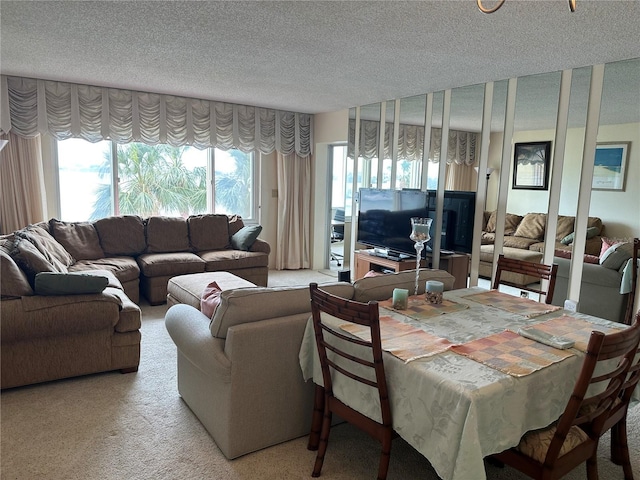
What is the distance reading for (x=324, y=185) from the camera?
22.8 ft

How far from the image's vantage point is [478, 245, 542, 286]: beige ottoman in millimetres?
3861

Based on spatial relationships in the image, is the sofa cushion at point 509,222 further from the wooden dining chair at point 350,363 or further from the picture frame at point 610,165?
the wooden dining chair at point 350,363

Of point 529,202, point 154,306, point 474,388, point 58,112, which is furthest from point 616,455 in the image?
point 58,112

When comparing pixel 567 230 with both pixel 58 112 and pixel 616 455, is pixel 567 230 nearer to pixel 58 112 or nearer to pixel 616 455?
pixel 616 455

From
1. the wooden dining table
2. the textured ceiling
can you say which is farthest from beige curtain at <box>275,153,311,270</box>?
the wooden dining table

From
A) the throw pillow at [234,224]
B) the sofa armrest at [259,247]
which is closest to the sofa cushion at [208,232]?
the throw pillow at [234,224]

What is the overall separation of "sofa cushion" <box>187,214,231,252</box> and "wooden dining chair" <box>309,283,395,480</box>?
3.82 m

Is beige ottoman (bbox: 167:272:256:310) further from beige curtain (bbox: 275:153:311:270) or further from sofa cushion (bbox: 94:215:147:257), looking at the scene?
beige curtain (bbox: 275:153:311:270)

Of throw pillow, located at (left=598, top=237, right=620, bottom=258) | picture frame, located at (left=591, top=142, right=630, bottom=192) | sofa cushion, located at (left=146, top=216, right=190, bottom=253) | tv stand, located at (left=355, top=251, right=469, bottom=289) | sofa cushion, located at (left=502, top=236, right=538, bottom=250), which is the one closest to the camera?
picture frame, located at (left=591, top=142, right=630, bottom=192)

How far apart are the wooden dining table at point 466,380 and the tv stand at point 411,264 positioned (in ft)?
7.17

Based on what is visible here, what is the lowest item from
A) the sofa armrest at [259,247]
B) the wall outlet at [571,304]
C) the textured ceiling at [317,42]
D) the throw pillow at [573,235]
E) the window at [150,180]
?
the wall outlet at [571,304]

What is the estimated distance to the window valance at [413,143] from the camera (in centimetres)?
453

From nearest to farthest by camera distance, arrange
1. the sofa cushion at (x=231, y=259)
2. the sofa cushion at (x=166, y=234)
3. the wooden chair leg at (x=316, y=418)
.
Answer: the wooden chair leg at (x=316, y=418)
the sofa cushion at (x=231, y=259)
the sofa cushion at (x=166, y=234)

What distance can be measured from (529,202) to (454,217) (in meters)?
0.77
